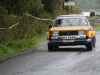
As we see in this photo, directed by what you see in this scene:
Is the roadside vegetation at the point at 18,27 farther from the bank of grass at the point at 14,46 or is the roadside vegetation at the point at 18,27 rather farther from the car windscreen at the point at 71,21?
the car windscreen at the point at 71,21

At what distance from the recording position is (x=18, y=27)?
73.7 feet

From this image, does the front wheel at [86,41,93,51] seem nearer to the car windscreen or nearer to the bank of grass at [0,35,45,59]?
the car windscreen

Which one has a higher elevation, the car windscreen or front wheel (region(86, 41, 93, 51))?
the car windscreen

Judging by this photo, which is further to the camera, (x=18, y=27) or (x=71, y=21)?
(x=18, y=27)

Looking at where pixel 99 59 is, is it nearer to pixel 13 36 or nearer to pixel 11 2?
pixel 13 36

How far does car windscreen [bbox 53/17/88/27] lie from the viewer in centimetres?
1964

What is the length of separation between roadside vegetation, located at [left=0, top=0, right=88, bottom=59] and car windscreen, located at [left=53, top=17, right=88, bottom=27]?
190cm

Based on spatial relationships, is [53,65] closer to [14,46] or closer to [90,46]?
[90,46]

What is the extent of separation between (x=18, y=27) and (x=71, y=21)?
380 cm

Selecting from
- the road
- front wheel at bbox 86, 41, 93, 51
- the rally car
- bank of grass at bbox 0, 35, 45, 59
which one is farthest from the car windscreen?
the road

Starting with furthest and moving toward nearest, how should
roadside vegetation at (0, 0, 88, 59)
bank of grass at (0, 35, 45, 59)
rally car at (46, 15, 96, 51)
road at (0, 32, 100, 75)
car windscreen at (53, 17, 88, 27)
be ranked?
car windscreen at (53, 17, 88, 27)
roadside vegetation at (0, 0, 88, 59)
rally car at (46, 15, 96, 51)
bank of grass at (0, 35, 45, 59)
road at (0, 32, 100, 75)

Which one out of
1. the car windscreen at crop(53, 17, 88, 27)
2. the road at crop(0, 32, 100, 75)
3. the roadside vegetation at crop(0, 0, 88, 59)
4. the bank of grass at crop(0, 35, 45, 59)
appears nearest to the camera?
the road at crop(0, 32, 100, 75)

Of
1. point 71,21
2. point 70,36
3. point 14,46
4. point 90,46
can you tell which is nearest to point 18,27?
point 14,46

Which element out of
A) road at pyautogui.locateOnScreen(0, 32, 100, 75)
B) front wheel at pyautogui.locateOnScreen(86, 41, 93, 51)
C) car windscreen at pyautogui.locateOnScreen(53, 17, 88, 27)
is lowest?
front wheel at pyautogui.locateOnScreen(86, 41, 93, 51)
